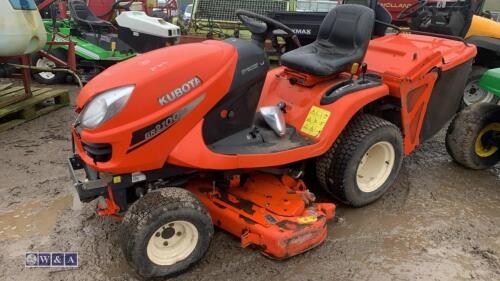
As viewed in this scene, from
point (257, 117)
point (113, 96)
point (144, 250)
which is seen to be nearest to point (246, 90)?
point (257, 117)

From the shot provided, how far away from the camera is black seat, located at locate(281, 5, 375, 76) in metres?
2.89

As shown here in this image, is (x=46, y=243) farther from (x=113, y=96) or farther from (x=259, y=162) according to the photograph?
(x=259, y=162)

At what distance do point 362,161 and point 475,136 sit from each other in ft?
3.91

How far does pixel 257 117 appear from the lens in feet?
9.34

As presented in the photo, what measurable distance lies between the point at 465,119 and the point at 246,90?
80.1 inches

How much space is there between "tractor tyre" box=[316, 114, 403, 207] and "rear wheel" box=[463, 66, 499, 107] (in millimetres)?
2641

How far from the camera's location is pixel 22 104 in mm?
4875

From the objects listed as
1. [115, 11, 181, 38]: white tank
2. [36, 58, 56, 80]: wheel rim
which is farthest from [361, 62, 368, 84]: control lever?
[36, 58, 56, 80]: wheel rim

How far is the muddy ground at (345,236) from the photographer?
7.89 ft

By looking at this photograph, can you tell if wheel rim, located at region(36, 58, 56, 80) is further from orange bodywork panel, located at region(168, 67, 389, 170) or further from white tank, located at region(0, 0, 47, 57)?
orange bodywork panel, located at region(168, 67, 389, 170)

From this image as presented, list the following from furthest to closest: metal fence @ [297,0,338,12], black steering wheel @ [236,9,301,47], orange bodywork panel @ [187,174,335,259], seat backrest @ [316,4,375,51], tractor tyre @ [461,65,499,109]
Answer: metal fence @ [297,0,338,12] < tractor tyre @ [461,65,499,109] < seat backrest @ [316,4,375,51] < black steering wheel @ [236,9,301,47] < orange bodywork panel @ [187,174,335,259]

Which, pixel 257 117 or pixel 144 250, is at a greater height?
pixel 257 117

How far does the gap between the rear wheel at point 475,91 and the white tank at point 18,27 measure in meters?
4.75

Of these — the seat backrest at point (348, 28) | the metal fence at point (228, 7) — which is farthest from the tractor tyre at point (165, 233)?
the metal fence at point (228, 7)
